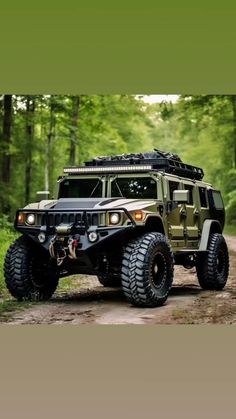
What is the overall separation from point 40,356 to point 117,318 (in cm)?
89

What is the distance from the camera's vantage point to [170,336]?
7.71 metres

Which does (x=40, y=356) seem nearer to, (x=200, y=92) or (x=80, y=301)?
(x=80, y=301)

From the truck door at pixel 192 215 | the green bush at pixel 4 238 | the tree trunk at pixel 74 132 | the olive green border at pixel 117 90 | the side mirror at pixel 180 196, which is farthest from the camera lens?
the tree trunk at pixel 74 132

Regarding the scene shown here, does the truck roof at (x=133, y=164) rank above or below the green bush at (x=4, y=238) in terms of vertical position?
above

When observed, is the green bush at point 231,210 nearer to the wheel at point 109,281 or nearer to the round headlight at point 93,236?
the wheel at point 109,281

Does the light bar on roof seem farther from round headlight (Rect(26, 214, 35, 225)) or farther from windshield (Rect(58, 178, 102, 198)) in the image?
round headlight (Rect(26, 214, 35, 225))

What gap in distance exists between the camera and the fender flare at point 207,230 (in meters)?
8.91

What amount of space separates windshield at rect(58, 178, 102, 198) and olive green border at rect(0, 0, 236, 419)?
1.02 metres

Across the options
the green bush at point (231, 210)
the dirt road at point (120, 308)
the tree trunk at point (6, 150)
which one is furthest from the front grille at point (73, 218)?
the green bush at point (231, 210)

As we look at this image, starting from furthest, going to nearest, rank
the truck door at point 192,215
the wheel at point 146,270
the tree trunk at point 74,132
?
the tree trunk at point 74,132
the truck door at point 192,215
the wheel at point 146,270

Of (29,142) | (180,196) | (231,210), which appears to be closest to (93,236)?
(180,196)

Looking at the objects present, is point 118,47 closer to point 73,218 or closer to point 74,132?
point 74,132

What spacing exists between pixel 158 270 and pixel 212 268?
1230mm

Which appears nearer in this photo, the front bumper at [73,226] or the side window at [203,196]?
the front bumper at [73,226]
